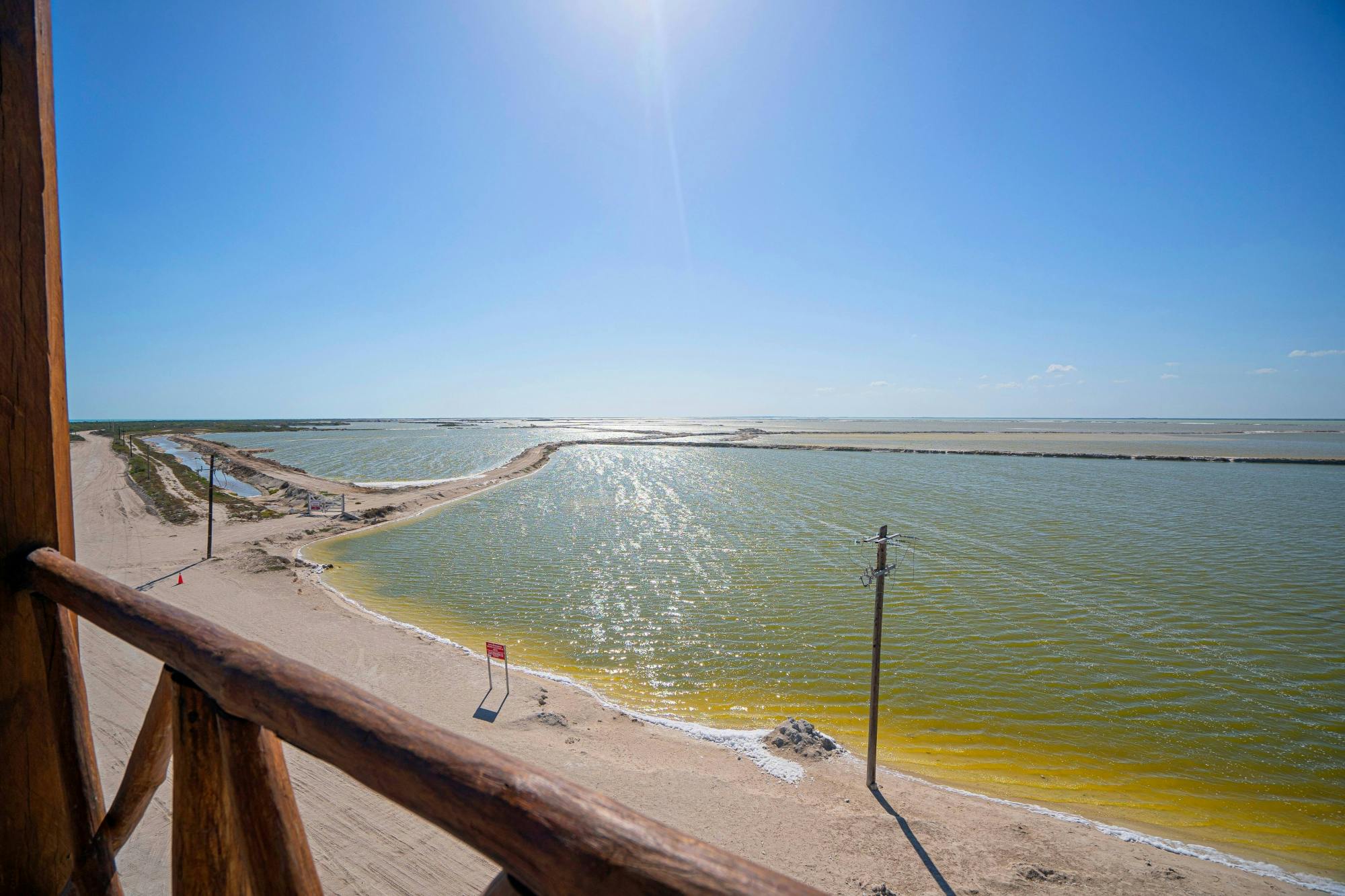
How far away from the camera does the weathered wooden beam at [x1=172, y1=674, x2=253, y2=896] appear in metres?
1.71

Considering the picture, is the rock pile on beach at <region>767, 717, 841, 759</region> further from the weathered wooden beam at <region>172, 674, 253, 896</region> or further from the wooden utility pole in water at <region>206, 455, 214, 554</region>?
the wooden utility pole in water at <region>206, 455, 214, 554</region>

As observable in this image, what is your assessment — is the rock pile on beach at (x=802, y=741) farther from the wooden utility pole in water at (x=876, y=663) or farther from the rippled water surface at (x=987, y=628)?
the rippled water surface at (x=987, y=628)

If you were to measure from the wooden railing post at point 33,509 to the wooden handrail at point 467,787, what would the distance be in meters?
1.21

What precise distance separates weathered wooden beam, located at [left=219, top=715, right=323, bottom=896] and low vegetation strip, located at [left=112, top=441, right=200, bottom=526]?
120 feet

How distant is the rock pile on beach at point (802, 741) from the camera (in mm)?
10828

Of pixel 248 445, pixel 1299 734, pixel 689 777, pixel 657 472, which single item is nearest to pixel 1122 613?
pixel 1299 734

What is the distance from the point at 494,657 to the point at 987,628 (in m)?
14.2

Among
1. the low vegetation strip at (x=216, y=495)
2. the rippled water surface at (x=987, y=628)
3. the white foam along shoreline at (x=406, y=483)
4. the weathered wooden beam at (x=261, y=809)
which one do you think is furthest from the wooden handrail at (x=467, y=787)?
the white foam along shoreline at (x=406, y=483)

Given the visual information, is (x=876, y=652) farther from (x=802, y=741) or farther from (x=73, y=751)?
(x=73, y=751)

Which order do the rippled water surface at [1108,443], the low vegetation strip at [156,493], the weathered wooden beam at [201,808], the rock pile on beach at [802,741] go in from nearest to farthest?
the weathered wooden beam at [201,808]
the rock pile on beach at [802,741]
the low vegetation strip at [156,493]
the rippled water surface at [1108,443]

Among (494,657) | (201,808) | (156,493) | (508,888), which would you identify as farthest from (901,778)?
(156,493)

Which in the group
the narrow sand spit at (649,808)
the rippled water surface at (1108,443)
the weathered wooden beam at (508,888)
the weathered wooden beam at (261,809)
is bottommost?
the narrow sand spit at (649,808)

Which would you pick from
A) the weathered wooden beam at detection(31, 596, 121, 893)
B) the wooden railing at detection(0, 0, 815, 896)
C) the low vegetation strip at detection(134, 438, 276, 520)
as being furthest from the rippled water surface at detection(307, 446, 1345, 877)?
the wooden railing at detection(0, 0, 815, 896)

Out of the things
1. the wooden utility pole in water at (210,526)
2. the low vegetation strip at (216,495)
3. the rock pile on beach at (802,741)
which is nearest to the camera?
the rock pile on beach at (802,741)
